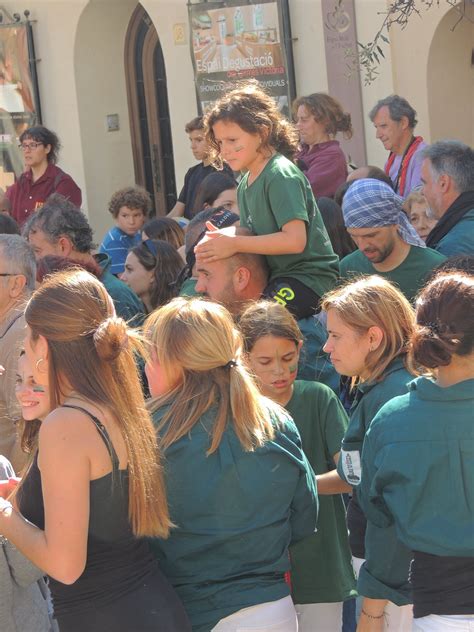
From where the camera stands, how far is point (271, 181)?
13.4ft

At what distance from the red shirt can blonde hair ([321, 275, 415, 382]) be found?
5.70 m

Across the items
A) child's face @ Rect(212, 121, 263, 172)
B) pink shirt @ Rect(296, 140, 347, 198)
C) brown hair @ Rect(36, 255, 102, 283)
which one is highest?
child's face @ Rect(212, 121, 263, 172)

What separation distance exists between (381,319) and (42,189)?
236 inches

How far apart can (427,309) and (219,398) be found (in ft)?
2.00

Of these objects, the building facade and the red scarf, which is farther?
the building facade

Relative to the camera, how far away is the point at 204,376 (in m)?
2.96

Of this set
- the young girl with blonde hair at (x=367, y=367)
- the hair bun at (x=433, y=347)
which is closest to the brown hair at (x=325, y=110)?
the young girl with blonde hair at (x=367, y=367)

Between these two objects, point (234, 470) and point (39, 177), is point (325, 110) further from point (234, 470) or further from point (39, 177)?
point (234, 470)

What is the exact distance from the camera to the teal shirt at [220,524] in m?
2.85

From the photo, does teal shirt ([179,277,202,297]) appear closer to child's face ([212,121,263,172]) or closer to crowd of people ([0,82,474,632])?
child's face ([212,121,263,172])

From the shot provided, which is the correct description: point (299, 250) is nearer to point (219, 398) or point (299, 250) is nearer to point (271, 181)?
point (271, 181)

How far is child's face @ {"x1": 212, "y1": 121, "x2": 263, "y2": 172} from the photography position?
13.5ft

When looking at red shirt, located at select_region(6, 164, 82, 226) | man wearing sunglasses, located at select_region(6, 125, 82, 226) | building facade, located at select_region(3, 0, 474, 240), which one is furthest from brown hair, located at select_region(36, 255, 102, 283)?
building facade, located at select_region(3, 0, 474, 240)

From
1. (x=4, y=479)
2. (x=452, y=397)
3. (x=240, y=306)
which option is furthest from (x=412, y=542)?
(x=240, y=306)
